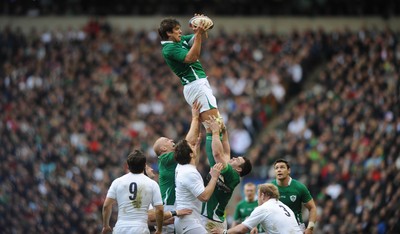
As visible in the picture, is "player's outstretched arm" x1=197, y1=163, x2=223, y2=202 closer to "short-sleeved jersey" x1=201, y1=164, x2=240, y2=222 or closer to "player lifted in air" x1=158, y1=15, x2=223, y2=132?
"short-sleeved jersey" x1=201, y1=164, x2=240, y2=222

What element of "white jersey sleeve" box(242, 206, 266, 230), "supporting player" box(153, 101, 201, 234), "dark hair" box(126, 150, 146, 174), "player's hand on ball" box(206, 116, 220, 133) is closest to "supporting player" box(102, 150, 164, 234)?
"dark hair" box(126, 150, 146, 174)

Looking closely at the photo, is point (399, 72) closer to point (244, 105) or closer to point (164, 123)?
point (244, 105)

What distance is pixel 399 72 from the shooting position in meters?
28.3

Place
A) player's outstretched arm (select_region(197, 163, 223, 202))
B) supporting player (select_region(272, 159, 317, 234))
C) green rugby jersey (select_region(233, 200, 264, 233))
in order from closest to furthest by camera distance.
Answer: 1. player's outstretched arm (select_region(197, 163, 223, 202))
2. supporting player (select_region(272, 159, 317, 234))
3. green rugby jersey (select_region(233, 200, 264, 233))

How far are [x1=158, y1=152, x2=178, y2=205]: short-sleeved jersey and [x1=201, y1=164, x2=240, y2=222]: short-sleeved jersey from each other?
0.57 meters

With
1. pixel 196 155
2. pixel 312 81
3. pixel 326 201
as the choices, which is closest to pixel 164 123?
pixel 312 81

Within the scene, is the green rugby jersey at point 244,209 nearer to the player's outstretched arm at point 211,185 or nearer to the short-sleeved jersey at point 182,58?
the short-sleeved jersey at point 182,58

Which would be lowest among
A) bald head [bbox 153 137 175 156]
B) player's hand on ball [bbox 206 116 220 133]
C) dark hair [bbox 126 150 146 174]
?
dark hair [bbox 126 150 146 174]

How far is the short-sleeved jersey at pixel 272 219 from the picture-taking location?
14156mm

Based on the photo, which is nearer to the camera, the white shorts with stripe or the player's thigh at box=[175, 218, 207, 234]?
the player's thigh at box=[175, 218, 207, 234]

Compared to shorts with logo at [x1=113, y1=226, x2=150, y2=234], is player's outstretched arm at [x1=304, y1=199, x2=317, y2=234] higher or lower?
lower

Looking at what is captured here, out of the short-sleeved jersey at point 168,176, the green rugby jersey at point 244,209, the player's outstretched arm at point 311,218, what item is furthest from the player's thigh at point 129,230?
the green rugby jersey at point 244,209

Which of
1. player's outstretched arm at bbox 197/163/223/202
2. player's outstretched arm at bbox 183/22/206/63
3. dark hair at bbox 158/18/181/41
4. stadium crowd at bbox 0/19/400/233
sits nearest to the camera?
player's outstretched arm at bbox 197/163/223/202

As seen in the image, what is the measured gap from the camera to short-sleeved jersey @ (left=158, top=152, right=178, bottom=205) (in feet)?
48.0
